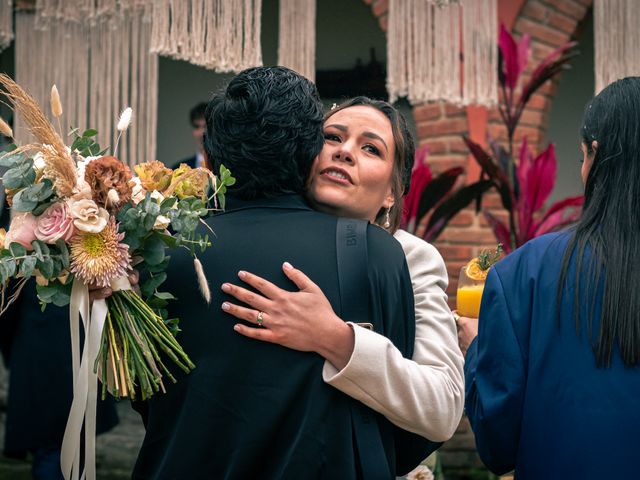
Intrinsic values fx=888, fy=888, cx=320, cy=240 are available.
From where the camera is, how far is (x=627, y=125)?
1.89 metres

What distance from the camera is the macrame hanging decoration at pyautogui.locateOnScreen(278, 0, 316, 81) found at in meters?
4.38

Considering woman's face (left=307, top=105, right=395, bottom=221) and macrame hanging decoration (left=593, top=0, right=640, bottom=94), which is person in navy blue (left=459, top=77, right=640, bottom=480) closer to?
A: woman's face (left=307, top=105, right=395, bottom=221)

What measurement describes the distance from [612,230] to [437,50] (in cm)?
264

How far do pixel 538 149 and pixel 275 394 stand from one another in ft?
12.2

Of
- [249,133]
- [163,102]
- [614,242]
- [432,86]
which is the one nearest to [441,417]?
[614,242]

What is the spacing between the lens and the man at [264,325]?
1.71m

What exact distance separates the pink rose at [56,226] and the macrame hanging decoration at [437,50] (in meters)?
2.82

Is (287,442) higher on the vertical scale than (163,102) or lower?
lower

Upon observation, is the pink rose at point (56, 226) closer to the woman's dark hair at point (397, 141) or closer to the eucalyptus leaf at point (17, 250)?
the eucalyptus leaf at point (17, 250)

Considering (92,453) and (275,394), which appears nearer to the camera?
(275,394)

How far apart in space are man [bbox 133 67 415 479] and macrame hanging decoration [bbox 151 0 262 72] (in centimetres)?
224

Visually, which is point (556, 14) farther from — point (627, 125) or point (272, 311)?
point (272, 311)

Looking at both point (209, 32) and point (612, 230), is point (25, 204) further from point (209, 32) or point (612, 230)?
point (209, 32)

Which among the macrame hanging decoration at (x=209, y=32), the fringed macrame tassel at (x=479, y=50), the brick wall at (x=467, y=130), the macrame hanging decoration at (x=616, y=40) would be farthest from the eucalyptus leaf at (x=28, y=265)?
the macrame hanging decoration at (x=616, y=40)
